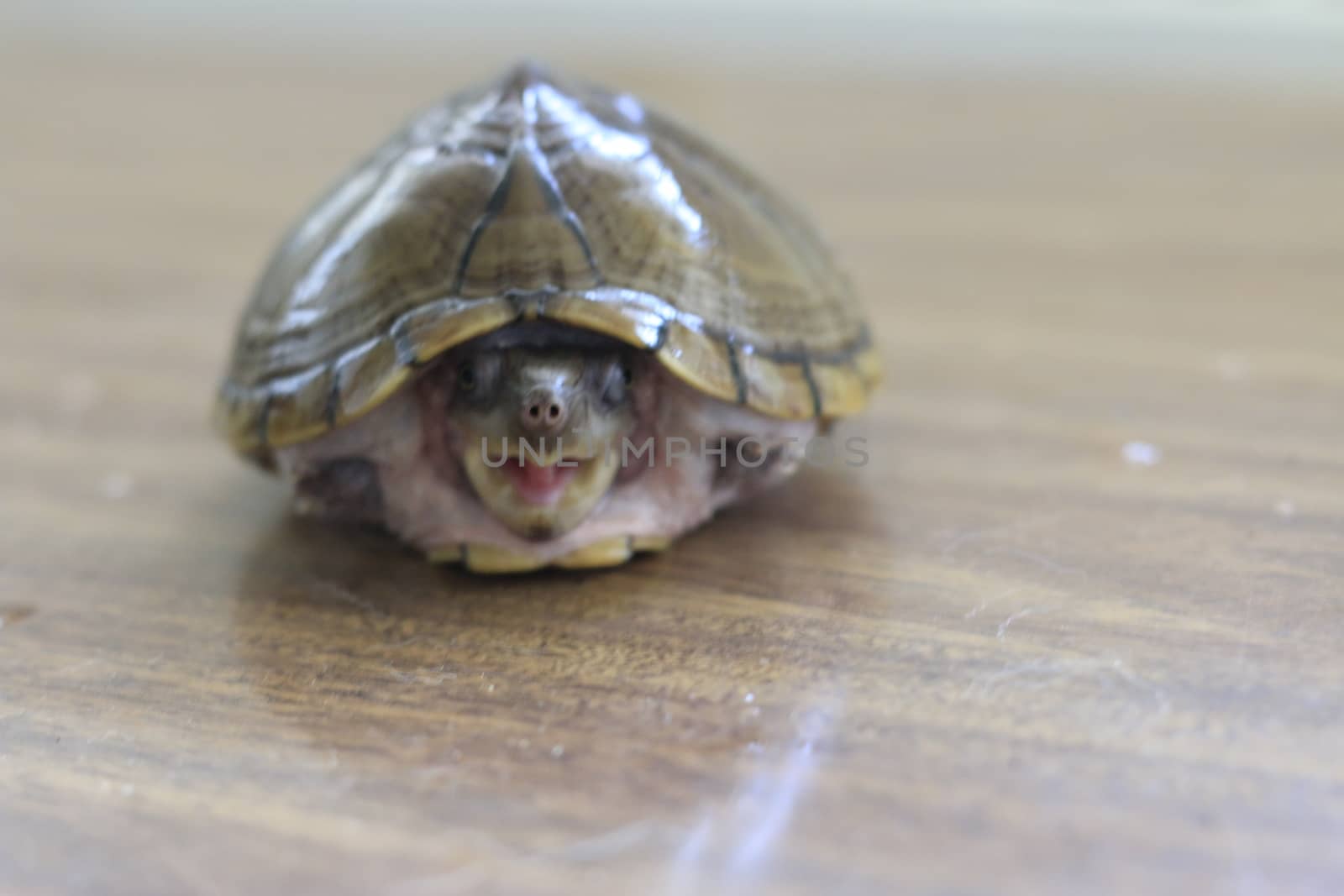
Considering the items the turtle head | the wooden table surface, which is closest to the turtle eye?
the turtle head

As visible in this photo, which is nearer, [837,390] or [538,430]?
[538,430]

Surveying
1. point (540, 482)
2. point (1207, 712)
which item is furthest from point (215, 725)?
point (1207, 712)

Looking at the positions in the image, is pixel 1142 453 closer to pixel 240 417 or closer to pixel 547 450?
pixel 547 450

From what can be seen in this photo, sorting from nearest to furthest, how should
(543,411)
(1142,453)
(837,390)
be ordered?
(543,411) < (837,390) < (1142,453)

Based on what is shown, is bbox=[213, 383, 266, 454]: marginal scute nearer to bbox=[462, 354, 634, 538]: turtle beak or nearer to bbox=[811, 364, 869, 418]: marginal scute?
bbox=[462, 354, 634, 538]: turtle beak

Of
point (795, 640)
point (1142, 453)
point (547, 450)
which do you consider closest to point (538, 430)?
point (547, 450)

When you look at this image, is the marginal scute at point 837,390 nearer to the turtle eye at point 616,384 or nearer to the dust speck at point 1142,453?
Result: the turtle eye at point 616,384
